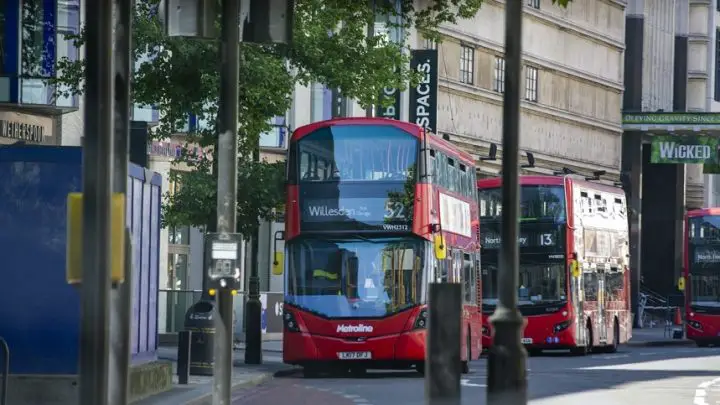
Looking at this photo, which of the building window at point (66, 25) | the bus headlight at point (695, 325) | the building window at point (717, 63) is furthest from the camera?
the building window at point (717, 63)

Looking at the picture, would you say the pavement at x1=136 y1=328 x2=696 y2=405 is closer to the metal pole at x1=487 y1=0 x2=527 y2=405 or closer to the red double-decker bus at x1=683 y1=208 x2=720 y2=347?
the metal pole at x1=487 y1=0 x2=527 y2=405

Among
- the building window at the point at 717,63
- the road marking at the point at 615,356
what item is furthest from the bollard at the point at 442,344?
the building window at the point at 717,63

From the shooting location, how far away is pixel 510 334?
52.7 feet

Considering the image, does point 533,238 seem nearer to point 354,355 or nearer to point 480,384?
point 354,355

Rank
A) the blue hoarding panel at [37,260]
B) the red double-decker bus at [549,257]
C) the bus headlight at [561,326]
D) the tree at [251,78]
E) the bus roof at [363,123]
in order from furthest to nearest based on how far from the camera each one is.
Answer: the bus headlight at [561,326] → the red double-decker bus at [549,257] → the tree at [251,78] → the bus roof at [363,123] → the blue hoarding panel at [37,260]

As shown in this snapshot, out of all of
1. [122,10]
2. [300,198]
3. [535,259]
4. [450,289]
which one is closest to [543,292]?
[535,259]

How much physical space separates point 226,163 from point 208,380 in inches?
387

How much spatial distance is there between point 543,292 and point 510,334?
3034cm

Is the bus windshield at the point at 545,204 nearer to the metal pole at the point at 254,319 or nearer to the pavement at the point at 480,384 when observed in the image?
the pavement at the point at 480,384

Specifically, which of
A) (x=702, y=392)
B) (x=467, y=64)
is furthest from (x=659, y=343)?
(x=702, y=392)

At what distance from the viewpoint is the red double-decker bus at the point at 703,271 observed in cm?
5847

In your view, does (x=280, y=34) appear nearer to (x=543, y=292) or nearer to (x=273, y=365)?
(x=273, y=365)

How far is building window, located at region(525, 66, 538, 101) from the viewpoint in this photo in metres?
69.2

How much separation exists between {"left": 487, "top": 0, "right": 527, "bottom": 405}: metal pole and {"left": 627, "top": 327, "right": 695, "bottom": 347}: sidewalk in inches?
1706
